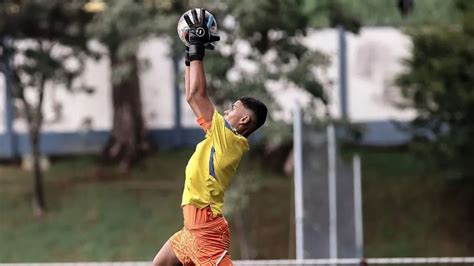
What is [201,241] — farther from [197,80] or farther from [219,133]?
[197,80]

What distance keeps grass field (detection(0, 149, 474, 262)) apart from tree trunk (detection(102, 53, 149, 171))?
15.1 inches

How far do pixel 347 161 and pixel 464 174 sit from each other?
2.16 m

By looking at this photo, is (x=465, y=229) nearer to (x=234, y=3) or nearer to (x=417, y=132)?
(x=417, y=132)

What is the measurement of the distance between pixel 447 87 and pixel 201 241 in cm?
1106

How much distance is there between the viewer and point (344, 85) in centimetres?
2223

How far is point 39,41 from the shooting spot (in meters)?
18.6

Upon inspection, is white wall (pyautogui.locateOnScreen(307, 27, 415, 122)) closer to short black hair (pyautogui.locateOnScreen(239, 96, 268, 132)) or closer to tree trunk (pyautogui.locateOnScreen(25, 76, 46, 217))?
tree trunk (pyautogui.locateOnScreen(25, 76, 46, 217))

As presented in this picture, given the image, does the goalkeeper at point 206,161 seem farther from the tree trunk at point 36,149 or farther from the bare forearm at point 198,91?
the tree trunk at point 36,149

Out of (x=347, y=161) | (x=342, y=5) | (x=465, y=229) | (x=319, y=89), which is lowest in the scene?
(x=465, y=229)

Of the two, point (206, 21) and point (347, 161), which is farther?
point (347, 161)

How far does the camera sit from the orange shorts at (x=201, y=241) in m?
7.32

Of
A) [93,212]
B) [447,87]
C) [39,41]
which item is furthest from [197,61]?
[93,212]

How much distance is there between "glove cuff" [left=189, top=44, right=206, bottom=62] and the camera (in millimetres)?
6991

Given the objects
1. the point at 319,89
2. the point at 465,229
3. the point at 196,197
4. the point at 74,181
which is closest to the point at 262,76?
the point at 319,89
